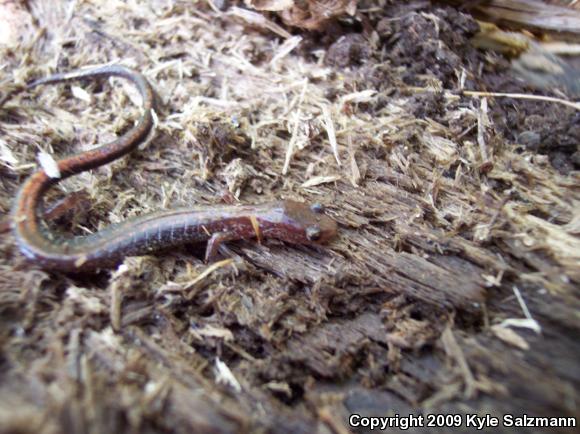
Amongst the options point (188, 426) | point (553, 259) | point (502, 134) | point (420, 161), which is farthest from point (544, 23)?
point (188, 426)

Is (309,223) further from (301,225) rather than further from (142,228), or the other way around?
(142,228)

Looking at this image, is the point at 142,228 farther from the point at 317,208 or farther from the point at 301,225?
the point at 317,208

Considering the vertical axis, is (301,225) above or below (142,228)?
above

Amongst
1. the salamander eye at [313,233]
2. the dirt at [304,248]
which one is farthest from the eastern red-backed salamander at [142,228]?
the dirt at [304,248]

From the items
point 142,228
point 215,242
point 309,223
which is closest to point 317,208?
point 309,223

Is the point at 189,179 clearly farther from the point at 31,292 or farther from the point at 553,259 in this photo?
the point at 553,259

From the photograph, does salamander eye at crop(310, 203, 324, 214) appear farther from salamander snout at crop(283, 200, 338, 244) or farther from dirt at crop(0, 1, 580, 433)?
dirt at crop(0, 1, 580, 433)

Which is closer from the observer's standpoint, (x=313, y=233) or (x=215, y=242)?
(x=313, y=233)
